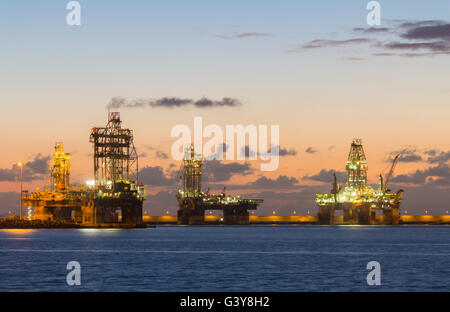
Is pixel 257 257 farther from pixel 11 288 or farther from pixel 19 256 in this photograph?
pixel 11 288

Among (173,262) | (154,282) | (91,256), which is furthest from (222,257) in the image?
(154,282)

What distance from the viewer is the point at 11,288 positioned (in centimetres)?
6688

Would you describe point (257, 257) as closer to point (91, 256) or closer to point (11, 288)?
point (91, 256)
